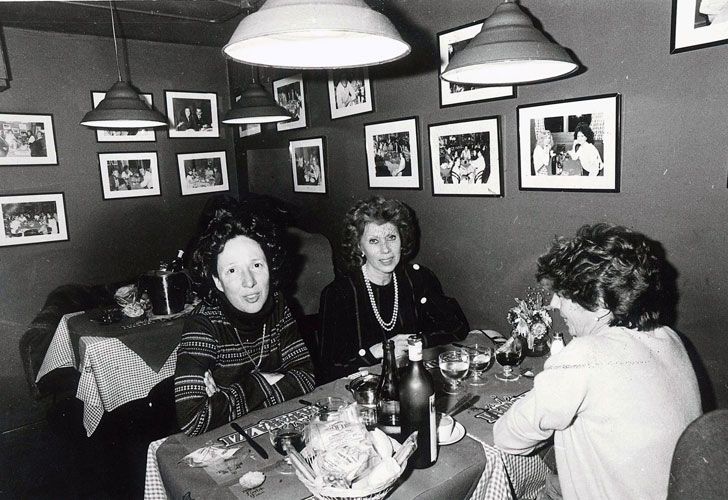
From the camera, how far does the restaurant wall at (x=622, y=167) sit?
1979 millimetres

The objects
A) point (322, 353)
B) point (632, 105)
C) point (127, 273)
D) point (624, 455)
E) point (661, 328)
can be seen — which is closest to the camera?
point (624, 455)

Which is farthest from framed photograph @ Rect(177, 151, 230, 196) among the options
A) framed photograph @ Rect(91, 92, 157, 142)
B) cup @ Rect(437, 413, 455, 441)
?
cup @ Rect(437, 413, 455, 441)

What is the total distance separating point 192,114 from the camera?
16.9 ft

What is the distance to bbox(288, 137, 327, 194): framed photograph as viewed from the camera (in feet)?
13.6

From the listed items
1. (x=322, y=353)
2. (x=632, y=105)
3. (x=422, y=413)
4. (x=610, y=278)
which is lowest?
(x=322, y=353)

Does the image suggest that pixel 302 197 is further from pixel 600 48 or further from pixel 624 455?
pixel 624 455

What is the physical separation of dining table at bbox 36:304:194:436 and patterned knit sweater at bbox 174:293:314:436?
1.19m

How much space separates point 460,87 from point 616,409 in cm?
207

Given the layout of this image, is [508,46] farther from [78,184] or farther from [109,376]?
[78,184]

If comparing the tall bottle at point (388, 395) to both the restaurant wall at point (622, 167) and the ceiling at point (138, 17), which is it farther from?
the ceiling at point (138, 17)

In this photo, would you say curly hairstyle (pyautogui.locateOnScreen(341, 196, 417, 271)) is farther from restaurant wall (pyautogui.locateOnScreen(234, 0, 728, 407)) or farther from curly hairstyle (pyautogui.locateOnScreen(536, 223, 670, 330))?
curly hairstyle (pyautogui.locateOnScreen(536, 223, 670, 330))

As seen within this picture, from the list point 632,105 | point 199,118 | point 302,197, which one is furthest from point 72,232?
point 632,105

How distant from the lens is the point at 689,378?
1427 millimetres

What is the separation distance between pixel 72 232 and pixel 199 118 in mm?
1656
